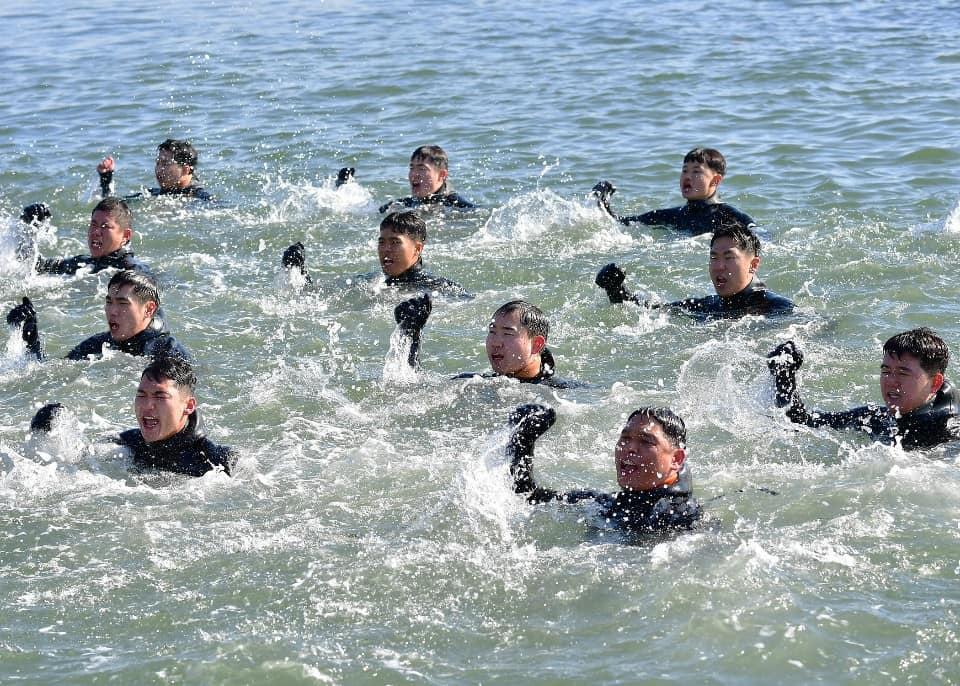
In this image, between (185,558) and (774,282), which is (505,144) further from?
(185,558)

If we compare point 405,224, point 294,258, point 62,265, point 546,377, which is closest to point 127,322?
point 294,258

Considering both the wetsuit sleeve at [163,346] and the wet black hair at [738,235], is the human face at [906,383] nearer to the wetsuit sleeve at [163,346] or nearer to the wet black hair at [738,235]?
the wet black hair at [738,235]

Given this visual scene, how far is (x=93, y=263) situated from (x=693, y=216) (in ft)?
18.3

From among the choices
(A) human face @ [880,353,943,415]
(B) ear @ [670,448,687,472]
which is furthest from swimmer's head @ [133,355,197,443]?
(A) human face @ [880,353,943,415]

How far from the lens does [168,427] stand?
26.3ft

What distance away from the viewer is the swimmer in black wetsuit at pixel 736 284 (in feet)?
34.8

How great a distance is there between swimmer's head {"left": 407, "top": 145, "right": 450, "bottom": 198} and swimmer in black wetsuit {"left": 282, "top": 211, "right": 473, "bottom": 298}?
2.45 meters

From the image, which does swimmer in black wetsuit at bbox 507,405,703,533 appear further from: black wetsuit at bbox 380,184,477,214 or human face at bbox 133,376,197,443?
black wetsuit at bbox 380,184,477,214

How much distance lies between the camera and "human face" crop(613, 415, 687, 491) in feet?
23.2

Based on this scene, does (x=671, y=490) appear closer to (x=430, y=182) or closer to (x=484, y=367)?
(x=484, y=367)

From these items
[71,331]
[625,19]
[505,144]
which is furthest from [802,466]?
[625,19]

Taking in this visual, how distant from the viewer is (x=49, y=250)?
1345 cm

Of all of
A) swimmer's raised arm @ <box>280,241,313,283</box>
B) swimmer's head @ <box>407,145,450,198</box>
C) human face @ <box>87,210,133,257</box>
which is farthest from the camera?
swimmer's head @ <box>407,145,450,198</box>

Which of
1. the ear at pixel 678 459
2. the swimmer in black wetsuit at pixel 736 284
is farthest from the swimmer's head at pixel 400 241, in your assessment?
the ear at pixel 678 459
